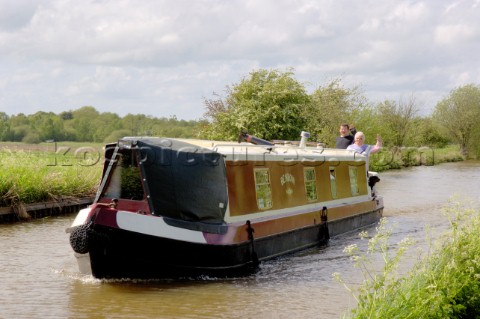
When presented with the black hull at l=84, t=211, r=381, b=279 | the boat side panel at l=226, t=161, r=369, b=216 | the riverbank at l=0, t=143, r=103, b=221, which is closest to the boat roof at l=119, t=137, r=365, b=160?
the boat side panel at l=226, t=161, r=369, b=216

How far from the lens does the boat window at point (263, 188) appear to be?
11010 millimetres

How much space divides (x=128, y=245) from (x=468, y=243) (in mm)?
4652

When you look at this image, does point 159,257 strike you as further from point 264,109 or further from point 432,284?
point 264,109

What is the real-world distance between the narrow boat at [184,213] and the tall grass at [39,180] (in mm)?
6160

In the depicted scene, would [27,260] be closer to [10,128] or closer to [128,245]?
[128,245]

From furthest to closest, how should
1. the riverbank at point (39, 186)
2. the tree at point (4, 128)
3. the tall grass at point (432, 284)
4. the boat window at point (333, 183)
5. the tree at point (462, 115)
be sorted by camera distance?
the tree at point (462, 115) < the tree at point (4, 128) < the riverbank at point (39, 186) < the boat window at point (333, 183) < the tall grass at point (432, 284)

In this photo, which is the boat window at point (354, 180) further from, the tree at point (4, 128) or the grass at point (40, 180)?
the tree at point (4, 128)

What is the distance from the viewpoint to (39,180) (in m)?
16.4

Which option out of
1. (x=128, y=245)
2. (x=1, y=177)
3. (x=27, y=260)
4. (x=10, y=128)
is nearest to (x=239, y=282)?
(x=128, y=245)

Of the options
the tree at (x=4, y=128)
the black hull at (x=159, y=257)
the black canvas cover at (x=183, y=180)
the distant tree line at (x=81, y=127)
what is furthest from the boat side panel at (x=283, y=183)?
the tree at (x=4, y=128)

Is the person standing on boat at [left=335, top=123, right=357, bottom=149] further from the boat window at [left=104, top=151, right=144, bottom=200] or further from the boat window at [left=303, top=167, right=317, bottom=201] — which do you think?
the boat window at [left=104, top=151, right=144, bottom=200]

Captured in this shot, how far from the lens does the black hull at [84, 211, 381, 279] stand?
9.12 m

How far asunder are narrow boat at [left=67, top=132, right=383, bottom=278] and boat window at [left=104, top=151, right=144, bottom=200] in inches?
0.6

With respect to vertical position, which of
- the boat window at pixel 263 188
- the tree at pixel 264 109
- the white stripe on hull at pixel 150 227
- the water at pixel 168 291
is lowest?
the water at pixel 168 291
